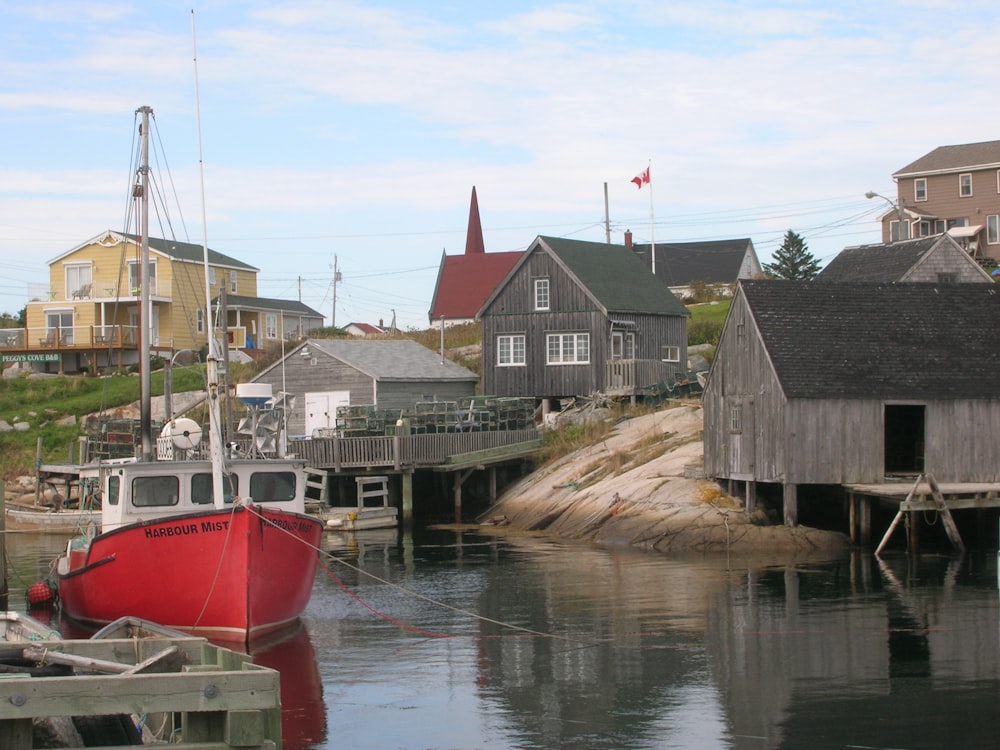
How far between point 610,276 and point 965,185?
→ 28.6m

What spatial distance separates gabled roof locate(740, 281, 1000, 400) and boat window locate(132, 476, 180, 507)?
16.7 m

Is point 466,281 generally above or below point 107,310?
above

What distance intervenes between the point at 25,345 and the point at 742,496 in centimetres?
4147

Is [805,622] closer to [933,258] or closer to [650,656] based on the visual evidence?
[650,656]

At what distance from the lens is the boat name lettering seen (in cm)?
2250

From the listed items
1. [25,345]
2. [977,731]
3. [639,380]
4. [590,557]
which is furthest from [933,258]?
[25,345]

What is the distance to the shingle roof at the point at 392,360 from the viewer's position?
52781mm

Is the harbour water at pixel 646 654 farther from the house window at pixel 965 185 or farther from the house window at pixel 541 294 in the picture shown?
the house window at pixel 965 185

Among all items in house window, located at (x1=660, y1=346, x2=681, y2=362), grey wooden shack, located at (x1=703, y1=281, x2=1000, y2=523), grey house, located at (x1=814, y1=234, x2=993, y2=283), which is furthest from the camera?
house window, located at (x1=660, y1=346, x2=681, y2=362)

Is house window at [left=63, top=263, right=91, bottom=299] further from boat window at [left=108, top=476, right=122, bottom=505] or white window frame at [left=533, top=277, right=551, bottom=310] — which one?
boat window at [left=108, top=476, right=122, bottom=505]

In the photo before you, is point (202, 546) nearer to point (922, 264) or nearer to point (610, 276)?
point (922, 264)

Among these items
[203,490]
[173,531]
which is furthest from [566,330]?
[173,531]

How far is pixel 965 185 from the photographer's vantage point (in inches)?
2881

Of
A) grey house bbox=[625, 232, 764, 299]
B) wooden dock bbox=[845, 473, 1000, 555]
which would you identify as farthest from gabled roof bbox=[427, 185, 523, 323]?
wooden dock bbox=[845, 473, 1000, 555]
